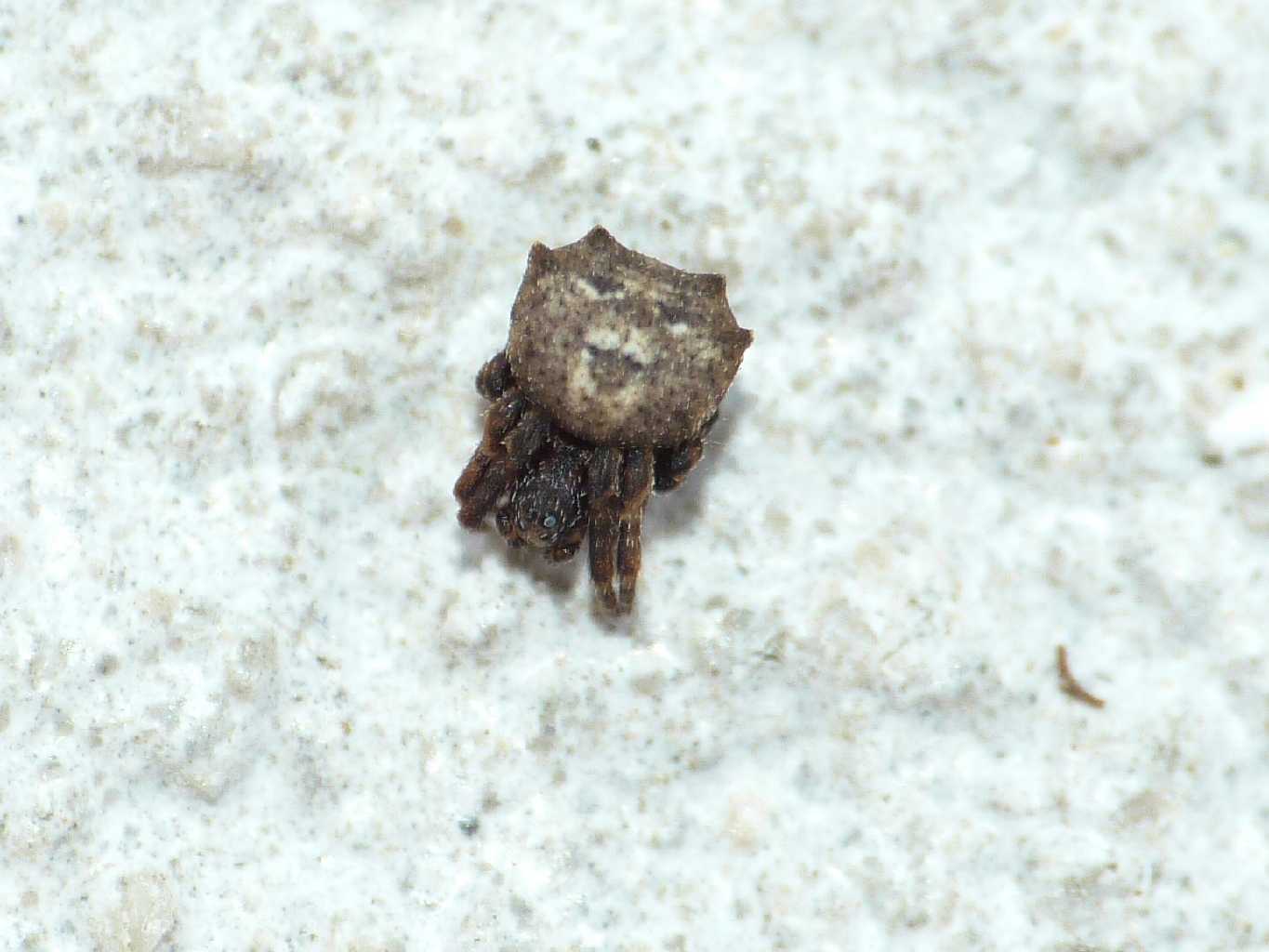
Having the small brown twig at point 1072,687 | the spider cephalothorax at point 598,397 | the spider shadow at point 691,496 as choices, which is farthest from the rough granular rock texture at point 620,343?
the small brown twig at point 1072,687

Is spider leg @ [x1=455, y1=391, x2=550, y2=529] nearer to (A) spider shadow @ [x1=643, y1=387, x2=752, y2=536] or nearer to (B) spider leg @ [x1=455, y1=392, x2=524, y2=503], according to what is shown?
(B) spider leg @ [x1=455, y1=392, x2=524, y2=503]

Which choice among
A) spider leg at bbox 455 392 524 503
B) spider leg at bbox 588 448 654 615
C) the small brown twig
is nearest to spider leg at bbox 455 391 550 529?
spider leg at bbox 455 392 524 503

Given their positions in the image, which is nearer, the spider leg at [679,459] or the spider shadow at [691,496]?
the spider leg at [679,459]

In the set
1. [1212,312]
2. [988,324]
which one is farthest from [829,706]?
[1212,312]

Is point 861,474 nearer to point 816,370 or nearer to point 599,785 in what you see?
point 816,370

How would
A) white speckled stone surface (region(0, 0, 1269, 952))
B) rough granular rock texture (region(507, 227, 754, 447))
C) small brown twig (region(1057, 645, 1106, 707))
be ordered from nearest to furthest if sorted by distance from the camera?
1. rough granular rock texture (region(507, 227, 754, 447))
2. white speckled stone surface (region(0, 0, 1269, 952))
3. small brown twig (region(1057, 645, 1106, 707))

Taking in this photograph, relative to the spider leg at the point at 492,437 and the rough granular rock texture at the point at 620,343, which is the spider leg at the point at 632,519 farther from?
the spider leg at the point at 492,437

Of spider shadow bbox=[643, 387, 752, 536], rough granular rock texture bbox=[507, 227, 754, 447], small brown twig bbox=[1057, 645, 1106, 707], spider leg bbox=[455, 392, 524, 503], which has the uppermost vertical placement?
rough granular rock texture bbox=[507, 227, 754, 447]
